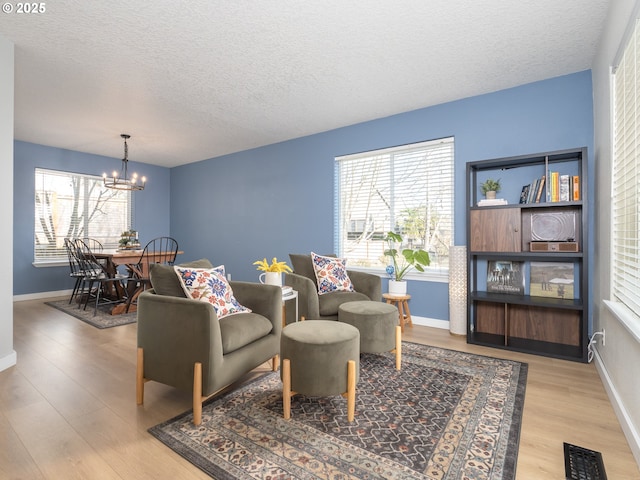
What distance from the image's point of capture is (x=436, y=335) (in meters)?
3.47

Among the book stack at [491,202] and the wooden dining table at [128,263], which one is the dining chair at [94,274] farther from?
the book stack at [491,202]

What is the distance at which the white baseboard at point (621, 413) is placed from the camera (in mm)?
1559

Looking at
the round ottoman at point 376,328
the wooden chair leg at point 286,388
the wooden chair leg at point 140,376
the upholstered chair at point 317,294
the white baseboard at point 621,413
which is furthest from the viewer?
the upholstered chair at point 317,294

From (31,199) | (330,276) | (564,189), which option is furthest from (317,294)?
(31,199)

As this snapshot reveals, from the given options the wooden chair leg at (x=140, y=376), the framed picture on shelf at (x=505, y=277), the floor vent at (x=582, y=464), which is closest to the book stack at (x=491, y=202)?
the framed picture on shelf at (x=505, y=277)

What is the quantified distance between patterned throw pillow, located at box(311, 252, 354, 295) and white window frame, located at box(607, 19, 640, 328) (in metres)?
2.05

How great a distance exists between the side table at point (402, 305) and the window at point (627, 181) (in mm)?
1808

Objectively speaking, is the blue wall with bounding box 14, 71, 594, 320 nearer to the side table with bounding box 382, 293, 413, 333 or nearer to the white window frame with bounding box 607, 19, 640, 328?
the side table with bounding box 382, 293, 413, 333

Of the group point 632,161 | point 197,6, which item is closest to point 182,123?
point 197,6

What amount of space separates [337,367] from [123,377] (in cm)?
169

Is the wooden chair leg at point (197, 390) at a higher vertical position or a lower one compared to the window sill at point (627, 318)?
lower

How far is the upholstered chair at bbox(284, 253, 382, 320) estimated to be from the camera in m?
2.96

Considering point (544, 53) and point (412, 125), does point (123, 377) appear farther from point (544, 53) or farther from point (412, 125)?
point (544, 53)

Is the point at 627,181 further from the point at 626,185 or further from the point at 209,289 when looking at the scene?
the point at 209,289
